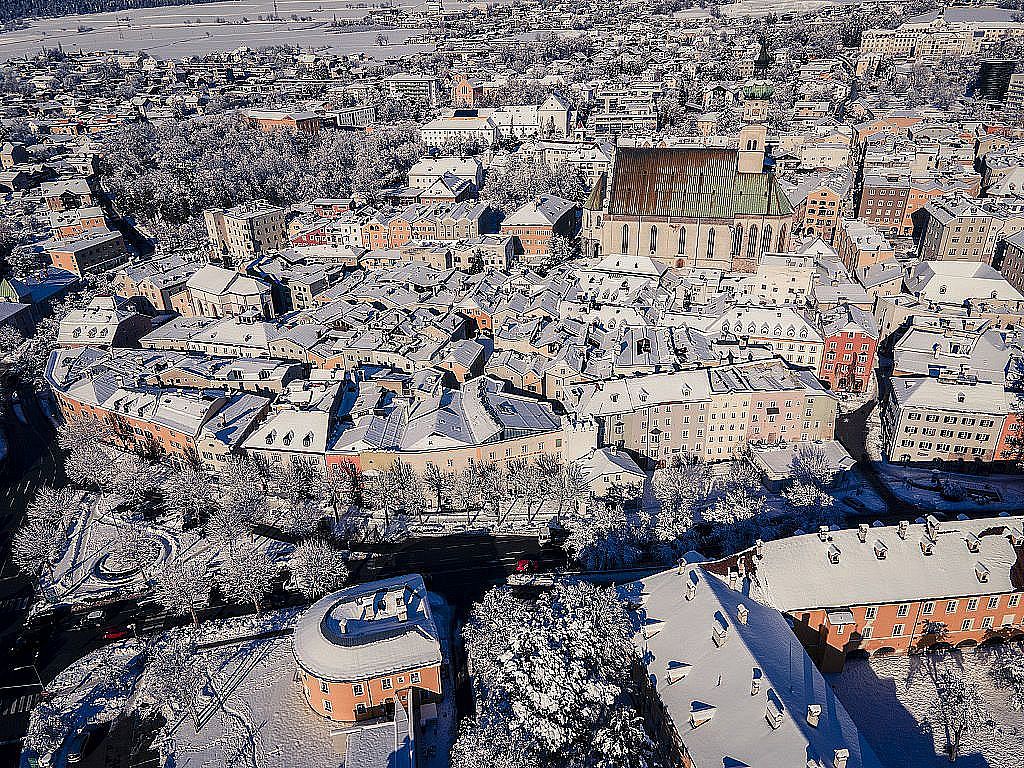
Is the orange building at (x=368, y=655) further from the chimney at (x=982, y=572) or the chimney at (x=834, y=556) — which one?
the chimney at (x=982, y=572)

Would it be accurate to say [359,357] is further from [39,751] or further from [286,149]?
[286,149]

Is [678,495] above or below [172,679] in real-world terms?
above

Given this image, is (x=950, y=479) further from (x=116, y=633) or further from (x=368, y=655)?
(x=116, y=633)

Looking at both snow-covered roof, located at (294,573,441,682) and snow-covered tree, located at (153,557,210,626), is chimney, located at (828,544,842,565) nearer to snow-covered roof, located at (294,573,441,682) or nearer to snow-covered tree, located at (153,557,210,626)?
snow-covered roof, located at (294,573,441,682)

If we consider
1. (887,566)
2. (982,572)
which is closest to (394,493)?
(887,566)

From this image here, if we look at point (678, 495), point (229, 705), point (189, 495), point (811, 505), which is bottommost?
point (229, 705)

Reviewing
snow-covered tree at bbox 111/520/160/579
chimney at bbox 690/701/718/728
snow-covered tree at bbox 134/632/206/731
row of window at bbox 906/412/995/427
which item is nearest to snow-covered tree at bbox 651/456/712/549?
row of window at bbox 906/412/995/427
